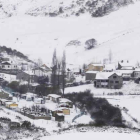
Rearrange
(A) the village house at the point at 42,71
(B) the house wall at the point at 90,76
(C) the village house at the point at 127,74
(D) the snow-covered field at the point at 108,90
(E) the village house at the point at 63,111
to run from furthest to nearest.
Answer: (A) the village house at the point at 42,71, (B) the house wall at the point at 90,76, (C) the village house at the point at 127,74, (D) the snow-covered field at the point at 108,90, (E) the village house at the point at 63,111

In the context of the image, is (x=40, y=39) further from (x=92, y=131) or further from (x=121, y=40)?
(x=92, y=131)

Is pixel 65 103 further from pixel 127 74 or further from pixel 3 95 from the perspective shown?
pixel 127 74

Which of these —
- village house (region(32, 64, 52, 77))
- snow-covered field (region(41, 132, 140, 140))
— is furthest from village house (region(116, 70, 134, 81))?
snow-covered field (region(41, 132, 140, 140))

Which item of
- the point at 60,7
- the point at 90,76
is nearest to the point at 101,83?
the point at 90,76

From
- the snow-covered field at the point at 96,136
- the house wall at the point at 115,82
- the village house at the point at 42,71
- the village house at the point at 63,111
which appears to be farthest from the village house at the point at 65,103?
the village house at the point at 42,71

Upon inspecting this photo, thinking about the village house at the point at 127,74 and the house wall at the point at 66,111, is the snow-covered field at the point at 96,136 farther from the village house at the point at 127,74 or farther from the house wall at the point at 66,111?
the village house at the point at 127,74

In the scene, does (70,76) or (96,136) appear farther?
(70,76)

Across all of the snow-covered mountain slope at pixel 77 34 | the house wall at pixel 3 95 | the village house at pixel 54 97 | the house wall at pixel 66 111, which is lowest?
the house wall at pixel 66 111

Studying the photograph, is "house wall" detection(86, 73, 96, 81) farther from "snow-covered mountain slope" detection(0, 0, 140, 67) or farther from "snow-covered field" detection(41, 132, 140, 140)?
"snow-covered field" detection(41, 132, 140, 140)
